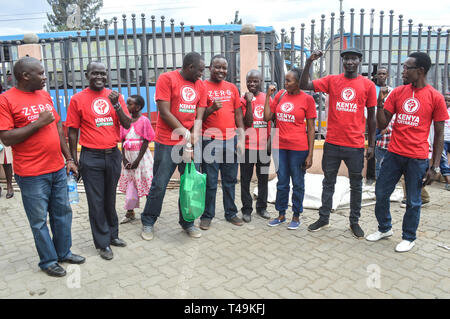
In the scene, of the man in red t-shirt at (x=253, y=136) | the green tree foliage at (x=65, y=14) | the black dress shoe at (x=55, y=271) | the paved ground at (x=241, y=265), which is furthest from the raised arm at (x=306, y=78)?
the green tree foliage at (x=65, y=14)

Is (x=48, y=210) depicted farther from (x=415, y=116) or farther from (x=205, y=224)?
(x=415, y=116)

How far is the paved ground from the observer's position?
3.05 metres

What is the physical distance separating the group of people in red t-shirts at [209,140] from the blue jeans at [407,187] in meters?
0.01

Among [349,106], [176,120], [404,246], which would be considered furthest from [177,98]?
[404,246]

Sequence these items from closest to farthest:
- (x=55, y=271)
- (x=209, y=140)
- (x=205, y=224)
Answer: (x=55, y=271) < (x=209, y=140) < (x=205, y=224)

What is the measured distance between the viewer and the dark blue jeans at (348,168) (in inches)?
161

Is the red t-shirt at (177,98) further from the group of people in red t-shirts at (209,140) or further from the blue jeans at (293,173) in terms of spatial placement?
the blue jeans at (293,173)

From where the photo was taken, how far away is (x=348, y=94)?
3984 mm

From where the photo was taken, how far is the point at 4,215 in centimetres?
521

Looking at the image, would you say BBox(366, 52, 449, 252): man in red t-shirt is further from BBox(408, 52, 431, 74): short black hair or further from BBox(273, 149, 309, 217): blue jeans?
BBox(273, 149, 309, 217): blue jeans

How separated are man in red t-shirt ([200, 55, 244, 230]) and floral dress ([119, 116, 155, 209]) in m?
0.78

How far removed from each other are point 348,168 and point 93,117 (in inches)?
109

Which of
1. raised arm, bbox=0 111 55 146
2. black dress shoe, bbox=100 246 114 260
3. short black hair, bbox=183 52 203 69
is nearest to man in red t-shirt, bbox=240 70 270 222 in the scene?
short black hair, bbox=183 52 203 69

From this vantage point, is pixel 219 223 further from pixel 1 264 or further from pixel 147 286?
pixel 1 264
